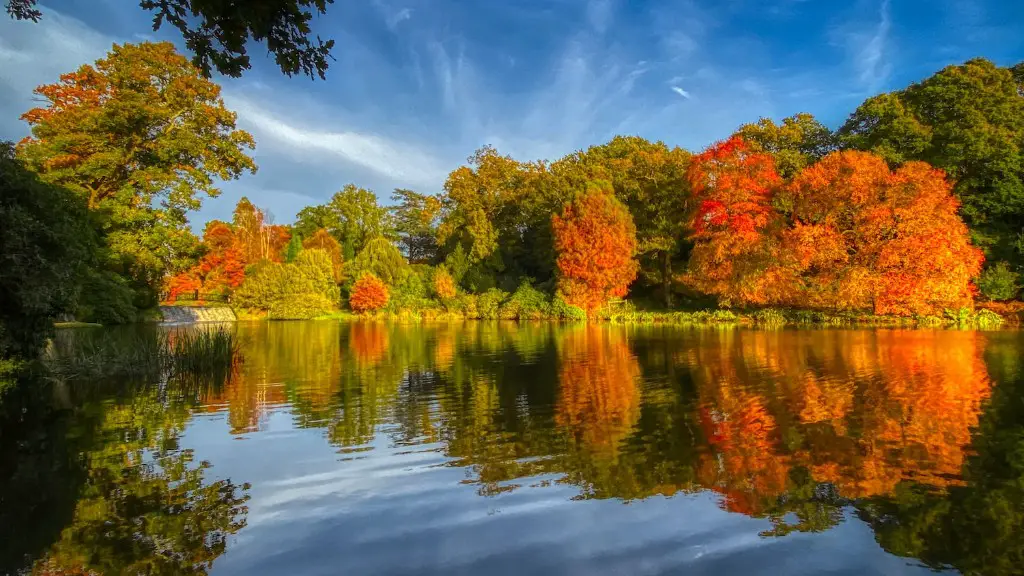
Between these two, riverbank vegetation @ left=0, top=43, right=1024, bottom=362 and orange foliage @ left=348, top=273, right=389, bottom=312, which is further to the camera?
orange foliage @ left=348, top=273, right=389, bottom=312

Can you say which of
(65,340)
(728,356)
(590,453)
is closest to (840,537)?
(590,453)

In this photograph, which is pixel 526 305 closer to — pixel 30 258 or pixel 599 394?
pixel 599 394

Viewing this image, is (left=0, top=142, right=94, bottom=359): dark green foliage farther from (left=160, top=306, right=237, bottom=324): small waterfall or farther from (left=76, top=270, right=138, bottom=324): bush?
(left=160, top=306, right=237, bottom=324): small waterfall

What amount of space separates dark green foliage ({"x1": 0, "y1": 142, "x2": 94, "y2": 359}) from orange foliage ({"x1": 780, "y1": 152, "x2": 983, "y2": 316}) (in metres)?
31.7

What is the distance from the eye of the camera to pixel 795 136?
131 ft

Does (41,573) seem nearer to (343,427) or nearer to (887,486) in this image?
(343,427)

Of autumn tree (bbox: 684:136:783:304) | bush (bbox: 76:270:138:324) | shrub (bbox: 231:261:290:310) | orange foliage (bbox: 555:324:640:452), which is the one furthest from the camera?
shrub (bbox: 231:261:290:310)

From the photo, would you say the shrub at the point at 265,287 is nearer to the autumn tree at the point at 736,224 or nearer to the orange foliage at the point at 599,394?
the autumn tree at the point at 736,224

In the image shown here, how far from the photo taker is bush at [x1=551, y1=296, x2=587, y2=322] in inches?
1650

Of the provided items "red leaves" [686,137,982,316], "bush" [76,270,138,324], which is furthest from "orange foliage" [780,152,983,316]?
"bush" [76,270,138,324]

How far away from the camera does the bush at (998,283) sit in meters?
30.3

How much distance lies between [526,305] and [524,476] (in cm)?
3853

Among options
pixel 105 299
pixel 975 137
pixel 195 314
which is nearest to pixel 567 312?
pixel 975 137

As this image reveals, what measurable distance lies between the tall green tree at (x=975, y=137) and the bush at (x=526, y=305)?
939 inches
